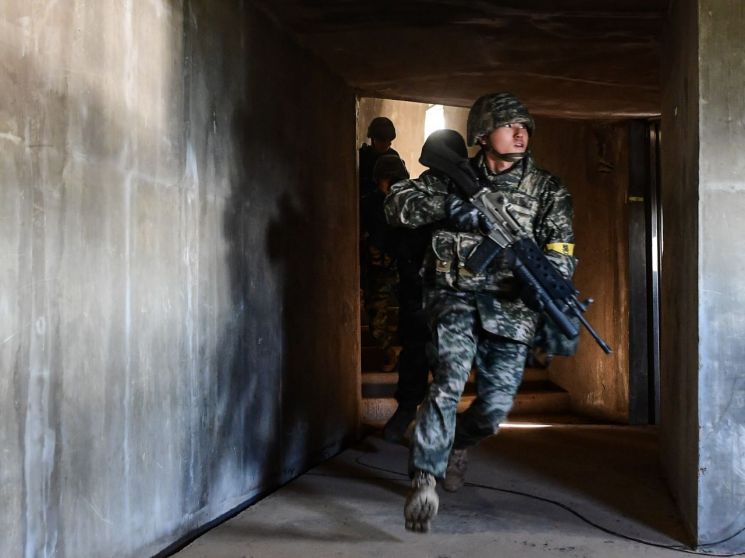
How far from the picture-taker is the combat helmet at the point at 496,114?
3.77 metres

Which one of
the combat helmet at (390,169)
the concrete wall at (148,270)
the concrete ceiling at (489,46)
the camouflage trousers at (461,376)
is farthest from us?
the combat helmet at (390,169)

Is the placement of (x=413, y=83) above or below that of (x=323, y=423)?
above

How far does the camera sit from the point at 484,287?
12.0 ft

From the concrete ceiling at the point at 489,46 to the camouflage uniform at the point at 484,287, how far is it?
102 cm

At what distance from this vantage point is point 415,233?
445 cm

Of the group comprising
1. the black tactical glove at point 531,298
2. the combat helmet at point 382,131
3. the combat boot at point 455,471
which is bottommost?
the combat boot at point 455,471

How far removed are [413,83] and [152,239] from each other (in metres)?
3.29

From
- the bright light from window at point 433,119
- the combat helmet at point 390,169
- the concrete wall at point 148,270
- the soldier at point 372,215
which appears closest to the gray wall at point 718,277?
the concrete wall at point 148,270

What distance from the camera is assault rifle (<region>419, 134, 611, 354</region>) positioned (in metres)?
3.54

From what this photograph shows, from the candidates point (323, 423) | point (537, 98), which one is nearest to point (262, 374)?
point (323, 423)

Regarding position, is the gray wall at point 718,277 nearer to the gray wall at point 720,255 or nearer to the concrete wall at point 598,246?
the gray wall at point 720,255

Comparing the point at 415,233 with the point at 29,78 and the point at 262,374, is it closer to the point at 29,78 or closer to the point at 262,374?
the point at 262,374

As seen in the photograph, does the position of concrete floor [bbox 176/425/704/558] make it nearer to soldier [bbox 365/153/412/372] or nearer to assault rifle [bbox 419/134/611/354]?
assault rifle [bbox 419/134/611/354]

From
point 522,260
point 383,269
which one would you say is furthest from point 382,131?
point 522,260
